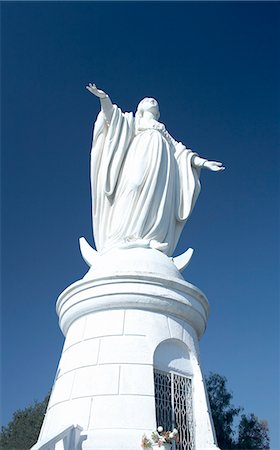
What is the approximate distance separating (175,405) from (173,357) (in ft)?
2.46

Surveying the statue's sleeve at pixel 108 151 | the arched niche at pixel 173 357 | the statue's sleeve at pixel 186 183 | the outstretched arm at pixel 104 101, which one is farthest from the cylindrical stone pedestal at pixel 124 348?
the outstretched arm at pixel 104 101

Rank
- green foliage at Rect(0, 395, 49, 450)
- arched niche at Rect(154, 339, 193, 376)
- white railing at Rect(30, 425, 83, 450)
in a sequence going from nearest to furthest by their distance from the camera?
1. white railing at Rect(30, 425, 83, 450)
2. arched niche at Rect(154, 339, 193, 376)
3. green foliage at Rect(0, 395, 49, 450)

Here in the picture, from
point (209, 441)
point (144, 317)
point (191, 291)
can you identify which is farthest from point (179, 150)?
point (209, 441)

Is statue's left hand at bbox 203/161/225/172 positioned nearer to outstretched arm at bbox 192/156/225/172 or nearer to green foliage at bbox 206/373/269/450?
outstretched arm at bbox 192/156/225/172

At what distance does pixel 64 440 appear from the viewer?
679 cm

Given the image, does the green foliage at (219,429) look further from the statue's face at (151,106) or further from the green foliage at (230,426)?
the statue's face at (151,106)

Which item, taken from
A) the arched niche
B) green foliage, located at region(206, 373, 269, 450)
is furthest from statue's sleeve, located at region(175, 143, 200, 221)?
green foliage, located at region(206, 373, 269, 450)

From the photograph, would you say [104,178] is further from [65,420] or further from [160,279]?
[65,420]

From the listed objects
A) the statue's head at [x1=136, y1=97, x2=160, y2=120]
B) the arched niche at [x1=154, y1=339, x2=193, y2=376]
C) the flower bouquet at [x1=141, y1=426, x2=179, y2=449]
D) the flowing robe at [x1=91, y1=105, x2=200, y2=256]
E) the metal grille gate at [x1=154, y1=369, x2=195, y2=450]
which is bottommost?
the flower bouquet at [x1=141, y1=426, x2=179, y2=449]

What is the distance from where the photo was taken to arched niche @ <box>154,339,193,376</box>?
7.97 m

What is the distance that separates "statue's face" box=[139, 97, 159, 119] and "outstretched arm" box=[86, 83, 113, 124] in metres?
1.50

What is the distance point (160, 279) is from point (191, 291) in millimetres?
675

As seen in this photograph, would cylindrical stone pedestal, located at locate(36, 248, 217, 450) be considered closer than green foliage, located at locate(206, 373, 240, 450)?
Yes

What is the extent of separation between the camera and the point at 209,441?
25.1 ft
